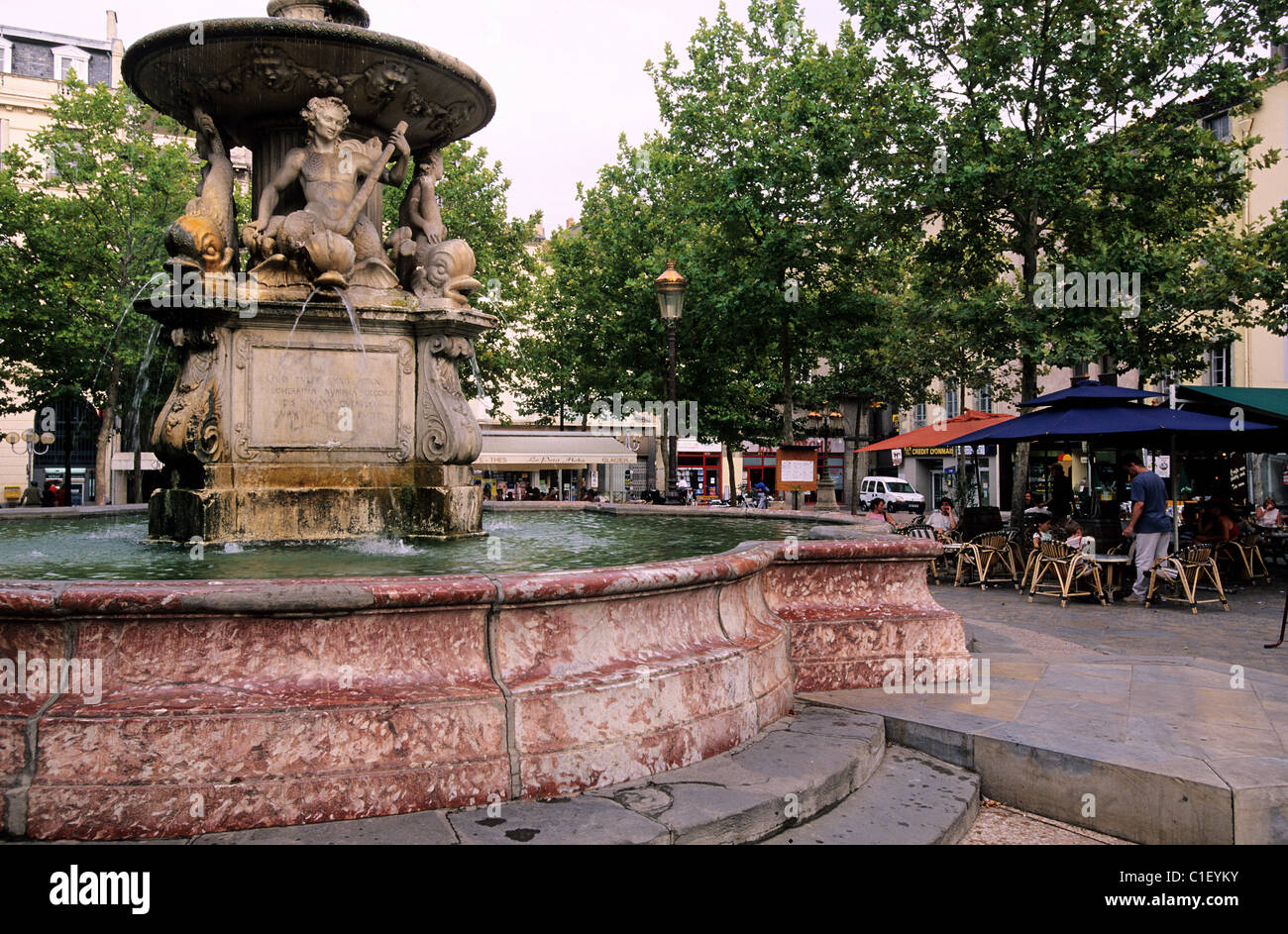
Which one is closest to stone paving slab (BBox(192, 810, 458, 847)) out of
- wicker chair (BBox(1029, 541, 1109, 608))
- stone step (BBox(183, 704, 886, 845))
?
stone step (BBox(183, 704, 886, 845))

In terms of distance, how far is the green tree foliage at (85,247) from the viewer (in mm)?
25641

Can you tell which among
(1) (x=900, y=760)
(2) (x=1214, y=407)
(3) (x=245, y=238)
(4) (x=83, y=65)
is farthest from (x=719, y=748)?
(4) (x=83, y=65)

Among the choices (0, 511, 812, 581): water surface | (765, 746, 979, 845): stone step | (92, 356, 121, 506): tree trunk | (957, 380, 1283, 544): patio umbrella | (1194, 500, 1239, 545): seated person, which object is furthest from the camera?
(92, 356, 121, 506): tree trunk

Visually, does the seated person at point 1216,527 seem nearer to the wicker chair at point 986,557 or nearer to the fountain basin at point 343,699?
the wicker chair at point 986,557

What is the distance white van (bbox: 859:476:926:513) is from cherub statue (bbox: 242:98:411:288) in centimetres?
3117

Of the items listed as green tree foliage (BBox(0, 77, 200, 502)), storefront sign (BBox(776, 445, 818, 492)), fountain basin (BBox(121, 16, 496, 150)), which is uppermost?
green tree foliage (BBox(0, 77, 200, 502))

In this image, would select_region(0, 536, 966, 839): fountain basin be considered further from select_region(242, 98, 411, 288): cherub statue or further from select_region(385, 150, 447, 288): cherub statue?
select_region(385, 150, 447, 288): cherub statue

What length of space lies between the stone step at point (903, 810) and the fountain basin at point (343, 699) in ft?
1.88

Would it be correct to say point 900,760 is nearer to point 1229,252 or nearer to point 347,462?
point 347,462

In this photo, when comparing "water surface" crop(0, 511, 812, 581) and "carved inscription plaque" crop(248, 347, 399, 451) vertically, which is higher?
"carved inscription plaque" crop(248, 347, 399, 451)

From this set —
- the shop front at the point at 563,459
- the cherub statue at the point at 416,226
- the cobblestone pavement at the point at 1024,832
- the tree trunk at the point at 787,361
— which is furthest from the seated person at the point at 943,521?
Result: the shop front at the point at 563,459

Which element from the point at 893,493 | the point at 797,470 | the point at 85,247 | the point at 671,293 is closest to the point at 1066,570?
the point at 797,470

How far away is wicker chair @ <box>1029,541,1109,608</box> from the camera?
36.8 feet
